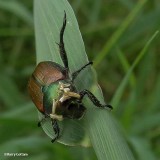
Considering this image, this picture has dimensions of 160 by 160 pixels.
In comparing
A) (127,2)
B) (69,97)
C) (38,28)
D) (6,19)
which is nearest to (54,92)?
(69,97)

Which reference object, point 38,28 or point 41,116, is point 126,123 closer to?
point 41,116

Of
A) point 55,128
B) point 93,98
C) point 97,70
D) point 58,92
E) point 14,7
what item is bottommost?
point 97,70

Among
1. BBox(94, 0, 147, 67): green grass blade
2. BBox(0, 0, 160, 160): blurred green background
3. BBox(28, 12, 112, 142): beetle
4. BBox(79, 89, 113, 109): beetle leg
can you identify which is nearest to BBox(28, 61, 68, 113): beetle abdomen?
BBox(28, 12, 112, 142): beetle

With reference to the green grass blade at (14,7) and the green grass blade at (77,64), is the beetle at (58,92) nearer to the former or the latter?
the green grass blade at (77,64)

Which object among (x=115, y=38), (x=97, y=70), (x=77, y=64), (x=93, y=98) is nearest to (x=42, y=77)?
(x=77, y=64)

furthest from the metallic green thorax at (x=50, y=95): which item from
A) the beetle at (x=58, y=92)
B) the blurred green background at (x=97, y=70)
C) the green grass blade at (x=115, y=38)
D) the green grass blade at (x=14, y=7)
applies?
the green grass blade at (x=14, y=7)

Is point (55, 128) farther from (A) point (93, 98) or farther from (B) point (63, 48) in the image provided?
(B) point (63, 48)

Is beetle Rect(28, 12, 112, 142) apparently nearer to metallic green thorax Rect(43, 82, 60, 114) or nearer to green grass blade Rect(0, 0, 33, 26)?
metallic green thorax Rect(43, 82, 60, 114)
